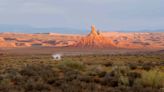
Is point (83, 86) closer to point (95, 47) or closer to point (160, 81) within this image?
point (160, 81)

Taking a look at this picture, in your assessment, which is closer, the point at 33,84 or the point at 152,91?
the point at 152,91

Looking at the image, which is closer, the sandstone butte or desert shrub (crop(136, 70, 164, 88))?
desert shrub (crop(136, 70, 164, 88))

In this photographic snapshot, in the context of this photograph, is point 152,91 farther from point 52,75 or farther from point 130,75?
point 52,75

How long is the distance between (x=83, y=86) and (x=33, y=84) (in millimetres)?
2567

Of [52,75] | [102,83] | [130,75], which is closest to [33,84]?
[102,83]

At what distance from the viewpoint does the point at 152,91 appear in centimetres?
1822

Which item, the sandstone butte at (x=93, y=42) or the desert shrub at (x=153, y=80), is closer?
the desert shrub at (x=153, y=80)

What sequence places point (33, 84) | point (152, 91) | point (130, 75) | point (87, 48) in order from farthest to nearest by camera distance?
point (87, 48) < point (130, 75) < point (33, 84) < point (152, 91)

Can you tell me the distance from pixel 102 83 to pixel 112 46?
129046mm

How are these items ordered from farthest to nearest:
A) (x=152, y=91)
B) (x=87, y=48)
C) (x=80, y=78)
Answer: (x=87, y=48) < (x=80, y=78) < (x=152, y=91)

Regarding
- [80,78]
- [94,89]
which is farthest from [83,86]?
[80,78]

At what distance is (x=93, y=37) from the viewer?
15012 cm

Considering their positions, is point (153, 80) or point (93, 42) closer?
point (153, 80)

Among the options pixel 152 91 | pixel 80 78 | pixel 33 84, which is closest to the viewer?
pixel 152 91
